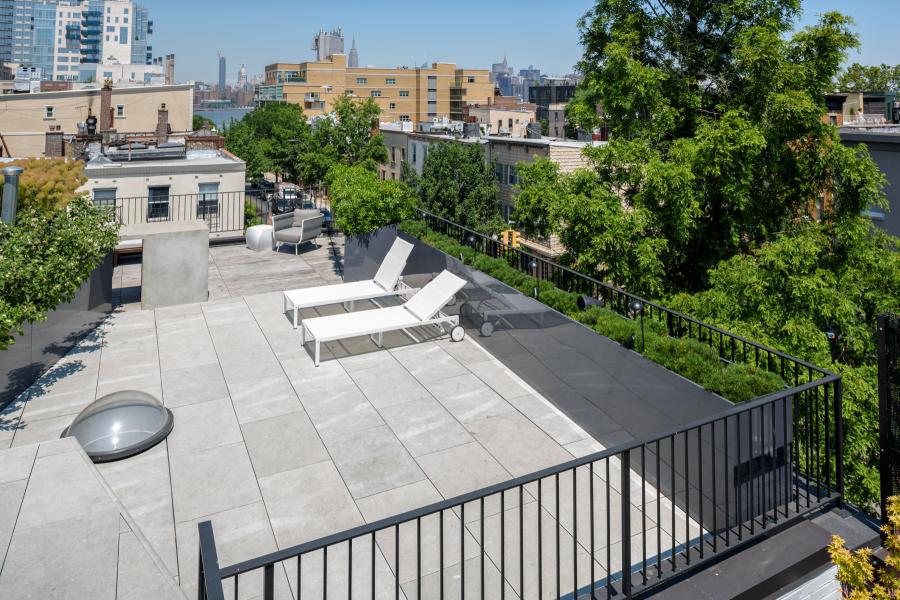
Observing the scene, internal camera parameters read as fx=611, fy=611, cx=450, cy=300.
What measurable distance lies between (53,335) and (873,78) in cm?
6800

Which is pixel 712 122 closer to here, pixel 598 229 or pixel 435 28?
pixel 598 229

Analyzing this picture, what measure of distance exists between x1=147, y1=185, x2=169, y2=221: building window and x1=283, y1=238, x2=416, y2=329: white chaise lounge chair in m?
11.9

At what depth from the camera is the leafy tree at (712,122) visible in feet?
37.9

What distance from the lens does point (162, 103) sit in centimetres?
5272

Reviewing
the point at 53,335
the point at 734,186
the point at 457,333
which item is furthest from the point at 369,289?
the point at 734,186

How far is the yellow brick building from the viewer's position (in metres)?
121

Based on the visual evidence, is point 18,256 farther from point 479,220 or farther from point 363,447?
point 479,220

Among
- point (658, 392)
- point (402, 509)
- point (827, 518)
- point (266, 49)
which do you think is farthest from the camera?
point (266, 49)

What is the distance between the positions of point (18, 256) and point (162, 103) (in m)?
53.1

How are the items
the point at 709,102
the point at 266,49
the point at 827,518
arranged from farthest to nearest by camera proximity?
the point at 266,49, the point at 709,102, the point at 827,518

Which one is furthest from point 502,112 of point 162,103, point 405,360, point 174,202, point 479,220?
point 405,360

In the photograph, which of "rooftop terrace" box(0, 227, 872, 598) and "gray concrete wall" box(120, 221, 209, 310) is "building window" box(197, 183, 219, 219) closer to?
"gray concrete wall" box(120, 221, 209, 310)

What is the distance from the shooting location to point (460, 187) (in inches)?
1425

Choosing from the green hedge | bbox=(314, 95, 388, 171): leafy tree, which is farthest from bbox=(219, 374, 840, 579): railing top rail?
bbox=(314, 95, 388, 171): leafy tree
